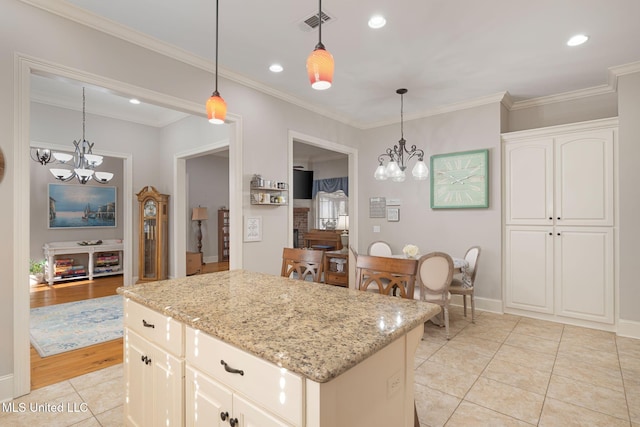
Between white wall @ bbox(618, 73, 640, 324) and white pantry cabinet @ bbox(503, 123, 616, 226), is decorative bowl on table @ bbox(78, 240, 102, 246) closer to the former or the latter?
white pantry cabinet @ bbox(503, 123, 616, 226)

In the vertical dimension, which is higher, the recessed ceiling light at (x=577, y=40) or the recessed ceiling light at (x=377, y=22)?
the recessed ceiling light at (x=577, y=40)

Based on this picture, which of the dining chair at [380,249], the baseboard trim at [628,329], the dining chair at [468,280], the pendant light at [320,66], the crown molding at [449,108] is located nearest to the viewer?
the pendant light at [320,66]

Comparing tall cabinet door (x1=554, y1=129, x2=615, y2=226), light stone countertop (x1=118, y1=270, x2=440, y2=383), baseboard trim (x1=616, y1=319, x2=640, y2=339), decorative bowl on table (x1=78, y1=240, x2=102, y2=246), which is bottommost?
baseboard trim (x1=616, y1=319, x2=640, y2=339)

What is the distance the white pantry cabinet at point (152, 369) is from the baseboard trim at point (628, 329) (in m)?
4.32

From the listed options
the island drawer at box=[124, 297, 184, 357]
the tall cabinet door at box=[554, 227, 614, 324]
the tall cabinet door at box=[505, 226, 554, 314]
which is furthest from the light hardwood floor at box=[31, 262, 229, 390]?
the tall cabinet door at box=[554, 227, 614, 324]

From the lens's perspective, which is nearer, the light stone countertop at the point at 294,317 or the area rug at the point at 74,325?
the light stone countertop at the point at 294,317

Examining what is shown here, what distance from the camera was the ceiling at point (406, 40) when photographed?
2.38m

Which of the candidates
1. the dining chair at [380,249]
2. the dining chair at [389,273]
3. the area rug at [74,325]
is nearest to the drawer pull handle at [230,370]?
the dining chair at [389,273]

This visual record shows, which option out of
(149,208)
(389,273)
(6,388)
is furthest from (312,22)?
(149,208)

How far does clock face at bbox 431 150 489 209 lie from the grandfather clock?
14.6ft

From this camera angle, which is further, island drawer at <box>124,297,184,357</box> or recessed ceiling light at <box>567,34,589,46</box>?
recessed ceiling light at <box>567,34,589,46</box>

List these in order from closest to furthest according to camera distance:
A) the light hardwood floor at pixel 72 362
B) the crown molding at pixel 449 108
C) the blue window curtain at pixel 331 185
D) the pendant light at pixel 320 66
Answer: the pendant light at pixel 320 66 → the light hardwood floor at pixel 72 362 → the crown molding at pixel 449 108 → the blue window curtain at pixel 331 185

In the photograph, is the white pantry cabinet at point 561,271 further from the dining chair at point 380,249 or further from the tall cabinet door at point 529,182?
the dining chair at point 380,249

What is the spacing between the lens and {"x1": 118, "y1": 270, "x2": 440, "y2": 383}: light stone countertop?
93 centimetres
